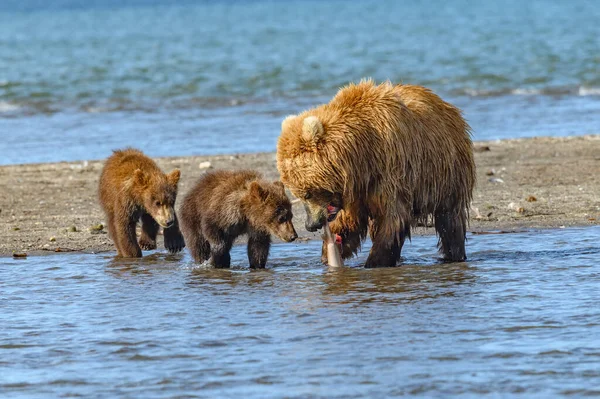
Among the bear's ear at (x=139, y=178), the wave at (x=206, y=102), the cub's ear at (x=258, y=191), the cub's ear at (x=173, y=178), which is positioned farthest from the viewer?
the wave at (x=206, y=102)

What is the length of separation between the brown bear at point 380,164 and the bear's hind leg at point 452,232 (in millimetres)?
10

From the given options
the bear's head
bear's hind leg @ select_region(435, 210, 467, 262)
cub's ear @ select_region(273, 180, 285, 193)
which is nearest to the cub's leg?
cub's ear @ select_region(273, 180, 285, 193)

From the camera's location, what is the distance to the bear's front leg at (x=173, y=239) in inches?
385

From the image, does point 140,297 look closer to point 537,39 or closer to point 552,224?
point 552,224

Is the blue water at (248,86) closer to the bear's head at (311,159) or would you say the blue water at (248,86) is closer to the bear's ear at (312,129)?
the bear's head at (311,159)

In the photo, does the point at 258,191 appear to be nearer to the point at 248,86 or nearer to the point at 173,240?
the point at 173,240

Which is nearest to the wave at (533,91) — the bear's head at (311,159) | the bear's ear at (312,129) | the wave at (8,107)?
the wave at (8,107)

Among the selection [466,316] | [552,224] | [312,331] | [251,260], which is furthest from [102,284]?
[552,224]

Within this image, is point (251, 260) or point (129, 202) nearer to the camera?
point (251, 260)

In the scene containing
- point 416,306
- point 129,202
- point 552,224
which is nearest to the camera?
point 416,306

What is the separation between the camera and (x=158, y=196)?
9461mm

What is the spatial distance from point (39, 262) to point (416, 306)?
347 centimetres

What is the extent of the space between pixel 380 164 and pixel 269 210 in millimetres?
961

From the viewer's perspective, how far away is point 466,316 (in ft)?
22.8
